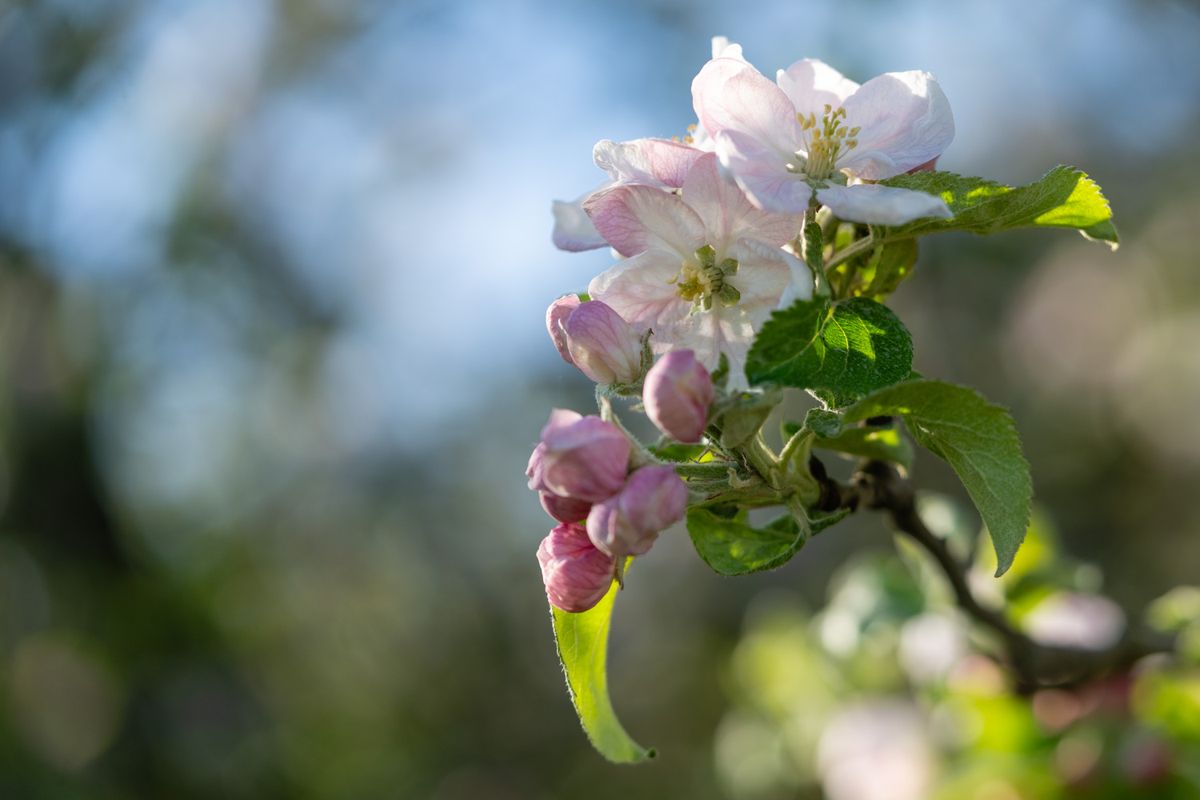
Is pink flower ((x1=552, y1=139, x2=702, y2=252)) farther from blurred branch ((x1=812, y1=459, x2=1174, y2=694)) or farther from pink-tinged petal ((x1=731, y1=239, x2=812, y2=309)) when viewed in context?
blurred branch ((x1=812, y1=459, x2=1174, y2=694))

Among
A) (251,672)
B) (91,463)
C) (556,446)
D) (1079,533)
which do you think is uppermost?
(556,446)

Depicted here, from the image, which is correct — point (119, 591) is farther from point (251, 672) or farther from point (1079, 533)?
point (1079, 533)

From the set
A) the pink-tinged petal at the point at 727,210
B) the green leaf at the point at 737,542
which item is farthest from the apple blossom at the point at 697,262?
the green leaf at the point at 737,542

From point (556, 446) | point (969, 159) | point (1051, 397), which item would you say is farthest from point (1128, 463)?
point (556, 446)

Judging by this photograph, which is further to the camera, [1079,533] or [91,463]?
[91,463]

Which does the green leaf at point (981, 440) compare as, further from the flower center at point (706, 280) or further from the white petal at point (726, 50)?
the white petal at point (726, 50)

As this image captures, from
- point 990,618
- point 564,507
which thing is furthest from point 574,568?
point 990,618

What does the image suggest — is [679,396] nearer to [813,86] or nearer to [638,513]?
[638,513]

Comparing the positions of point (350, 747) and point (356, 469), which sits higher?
point (356, 469)
